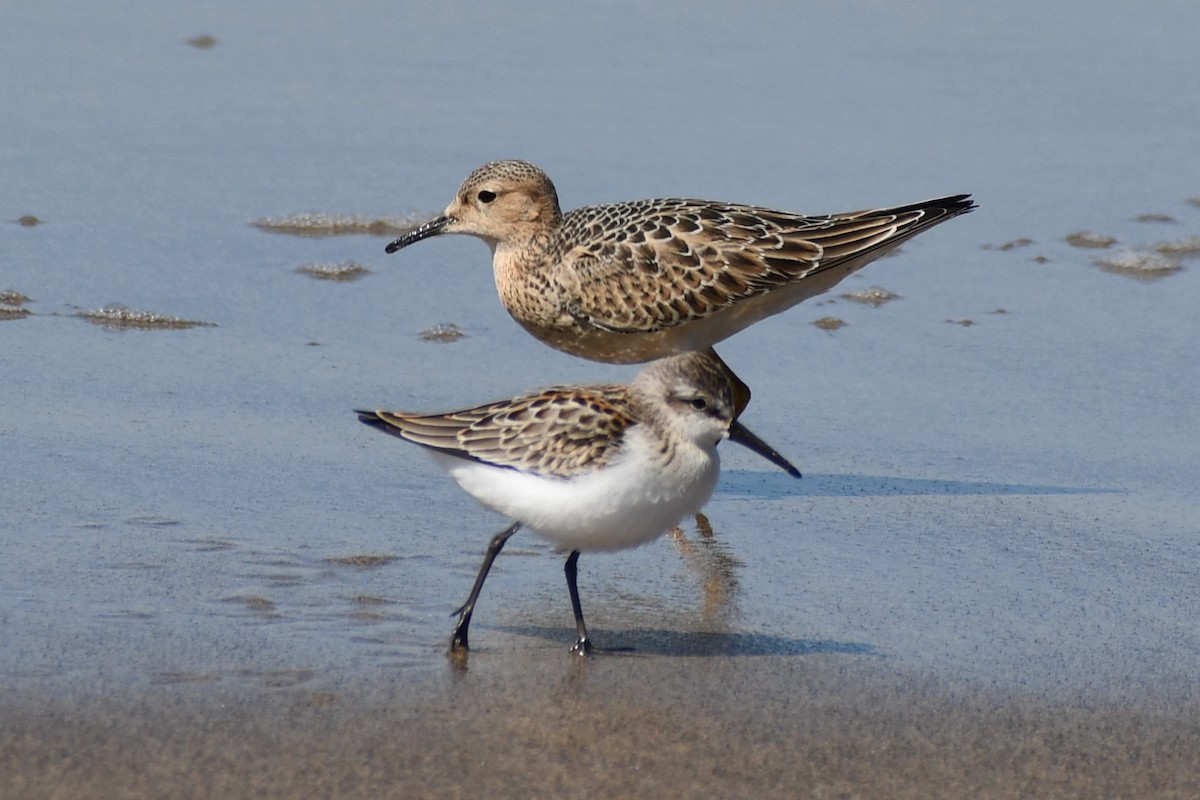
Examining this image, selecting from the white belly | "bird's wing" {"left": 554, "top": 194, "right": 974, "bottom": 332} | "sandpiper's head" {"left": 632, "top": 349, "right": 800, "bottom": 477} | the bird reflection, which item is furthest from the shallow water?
"sandpiper's head" {"left": 632, "top": 349, "right": 800, "bottom": 477}

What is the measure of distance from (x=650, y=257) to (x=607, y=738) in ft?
11.2

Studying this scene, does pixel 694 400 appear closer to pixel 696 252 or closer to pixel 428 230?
pixel 696 252

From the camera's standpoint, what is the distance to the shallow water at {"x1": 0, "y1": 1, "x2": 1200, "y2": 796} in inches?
228

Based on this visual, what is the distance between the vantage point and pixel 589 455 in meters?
5.43

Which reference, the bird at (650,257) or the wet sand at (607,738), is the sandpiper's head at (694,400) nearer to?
the wet sand at (607,738)

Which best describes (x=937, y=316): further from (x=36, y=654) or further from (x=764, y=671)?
(x=36, y=654)

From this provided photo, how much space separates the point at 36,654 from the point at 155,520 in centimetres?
126

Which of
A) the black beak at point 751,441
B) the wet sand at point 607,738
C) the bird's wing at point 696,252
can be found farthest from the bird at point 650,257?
the wet sand at point 607,738

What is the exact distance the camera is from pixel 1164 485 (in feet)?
23.8

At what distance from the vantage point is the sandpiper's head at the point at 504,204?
27.0 ft

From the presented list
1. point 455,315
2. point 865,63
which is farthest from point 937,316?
point 865,63

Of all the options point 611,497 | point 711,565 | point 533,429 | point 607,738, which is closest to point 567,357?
point 711,565

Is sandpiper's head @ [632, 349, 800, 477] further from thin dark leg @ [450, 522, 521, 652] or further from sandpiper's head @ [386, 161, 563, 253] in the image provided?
sandpiper's head @ [386, 161, 563, 253]

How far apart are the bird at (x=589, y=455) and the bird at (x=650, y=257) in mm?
2235
